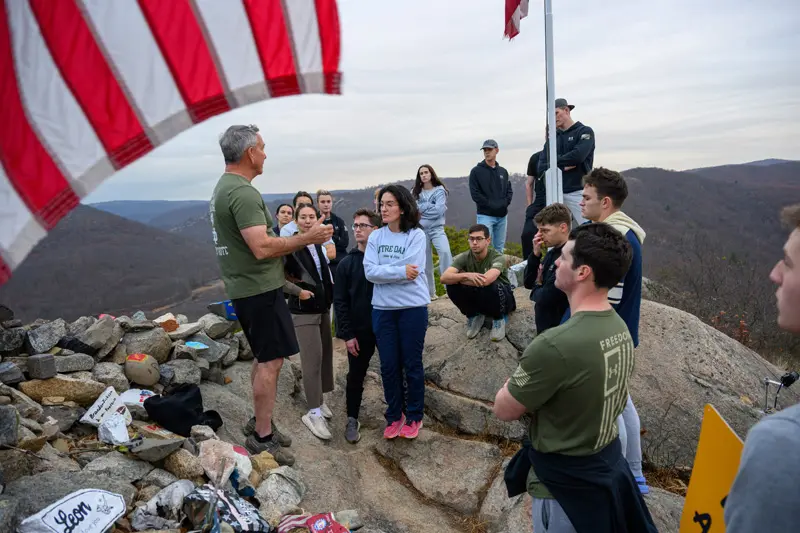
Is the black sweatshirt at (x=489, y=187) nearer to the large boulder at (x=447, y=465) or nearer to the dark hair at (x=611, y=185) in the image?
the large boulder at (x=447, y=465)

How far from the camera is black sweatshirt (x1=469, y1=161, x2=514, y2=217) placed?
289 inches

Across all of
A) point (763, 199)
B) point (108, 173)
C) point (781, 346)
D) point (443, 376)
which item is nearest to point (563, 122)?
point (443, 376)

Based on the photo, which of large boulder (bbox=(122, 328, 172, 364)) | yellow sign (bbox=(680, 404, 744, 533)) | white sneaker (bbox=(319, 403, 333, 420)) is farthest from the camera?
white sneaker (bbox=(319, 403, 333, 420))

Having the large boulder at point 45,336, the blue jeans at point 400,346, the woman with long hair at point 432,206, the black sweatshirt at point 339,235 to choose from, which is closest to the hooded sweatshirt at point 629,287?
the blue jeans at point 400,346

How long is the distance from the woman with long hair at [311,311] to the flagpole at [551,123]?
2.70 metres

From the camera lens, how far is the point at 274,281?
149 inches

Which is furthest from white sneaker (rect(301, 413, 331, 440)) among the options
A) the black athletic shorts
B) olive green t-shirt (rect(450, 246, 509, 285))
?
olive green t-shirt (rect(450, 246, 509, 285))

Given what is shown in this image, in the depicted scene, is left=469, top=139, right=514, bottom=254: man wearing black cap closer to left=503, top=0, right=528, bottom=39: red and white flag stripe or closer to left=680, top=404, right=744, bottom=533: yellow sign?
left=503, top=0, right=528, bottom=39: red and white flag stripe

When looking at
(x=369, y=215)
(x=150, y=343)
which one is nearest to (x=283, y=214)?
(x=369, y=215)

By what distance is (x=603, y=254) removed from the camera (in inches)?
83.2

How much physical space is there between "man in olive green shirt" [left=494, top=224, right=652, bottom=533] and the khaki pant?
9.75 feet

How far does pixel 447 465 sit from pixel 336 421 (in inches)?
50.0

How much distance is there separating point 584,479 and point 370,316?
10.2 feet

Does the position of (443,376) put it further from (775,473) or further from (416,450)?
(775,473)
